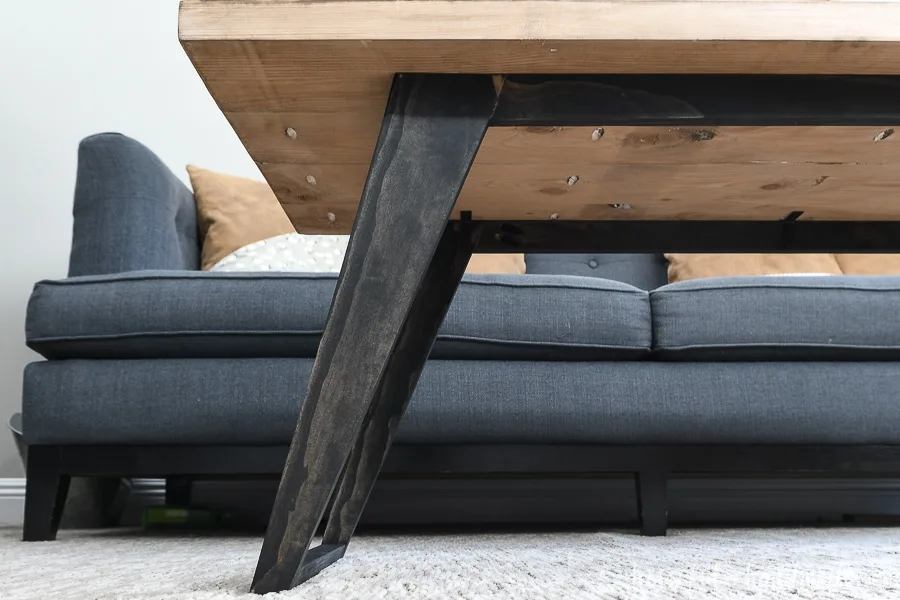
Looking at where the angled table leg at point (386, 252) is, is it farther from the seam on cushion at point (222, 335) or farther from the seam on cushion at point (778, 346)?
the seam on cushion at point (778, 346)

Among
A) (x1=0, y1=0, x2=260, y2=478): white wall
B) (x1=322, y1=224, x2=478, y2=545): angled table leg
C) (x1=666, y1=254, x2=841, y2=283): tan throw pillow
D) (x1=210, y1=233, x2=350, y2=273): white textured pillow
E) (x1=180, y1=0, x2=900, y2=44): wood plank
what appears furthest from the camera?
(x1=0, y1=0, x2=260, y2=478): white wall

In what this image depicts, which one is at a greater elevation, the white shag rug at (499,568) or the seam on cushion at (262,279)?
the seam on cushion at (262,279)

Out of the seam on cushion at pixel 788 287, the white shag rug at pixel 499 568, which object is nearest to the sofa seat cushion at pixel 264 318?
the seam on cushion at pixel 788 287

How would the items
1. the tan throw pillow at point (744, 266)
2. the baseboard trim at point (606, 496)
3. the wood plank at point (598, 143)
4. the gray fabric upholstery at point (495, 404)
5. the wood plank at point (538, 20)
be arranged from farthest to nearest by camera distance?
the tan throw pillow at point (744, 266), the baseboard trim at point (606, 496), the gray fabric upholstery at point (495, 404), the wood plank at point (598, 143), the wood plank at point (538, 20)

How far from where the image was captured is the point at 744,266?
189 cm

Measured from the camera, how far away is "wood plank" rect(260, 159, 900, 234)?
722 mm

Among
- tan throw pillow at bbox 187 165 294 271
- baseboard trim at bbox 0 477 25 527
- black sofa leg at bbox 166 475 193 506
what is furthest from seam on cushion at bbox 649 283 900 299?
baseboard trim at bbox 0 477 25 527

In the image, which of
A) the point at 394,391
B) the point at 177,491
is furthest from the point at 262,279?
the point at 177,491

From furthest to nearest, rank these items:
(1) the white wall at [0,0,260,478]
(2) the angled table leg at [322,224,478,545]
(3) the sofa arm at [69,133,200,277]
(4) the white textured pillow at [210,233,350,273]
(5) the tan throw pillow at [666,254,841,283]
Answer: (1) the white wall at [0,0,260,478], (5) the tan throw pillow at [666,254,841,283], (4) the white textured pillow at [210,233,350,273], (3) the sofa arm at [69,133,200,277], (2) the angled table leg at [322,224,478,545]

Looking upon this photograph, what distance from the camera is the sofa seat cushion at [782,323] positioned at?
4.08ft

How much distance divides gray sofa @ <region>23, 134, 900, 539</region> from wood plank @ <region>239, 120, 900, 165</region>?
0.54 meters

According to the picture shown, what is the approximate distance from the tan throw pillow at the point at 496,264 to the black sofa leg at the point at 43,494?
94 centimetres

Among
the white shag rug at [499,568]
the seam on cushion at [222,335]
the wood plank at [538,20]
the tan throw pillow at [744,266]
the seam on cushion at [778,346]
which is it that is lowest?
the white shag rug at [499,568]

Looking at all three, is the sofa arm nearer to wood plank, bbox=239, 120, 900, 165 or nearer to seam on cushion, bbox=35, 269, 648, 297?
seam on cushion, bbox=35, 269, 648, 297
